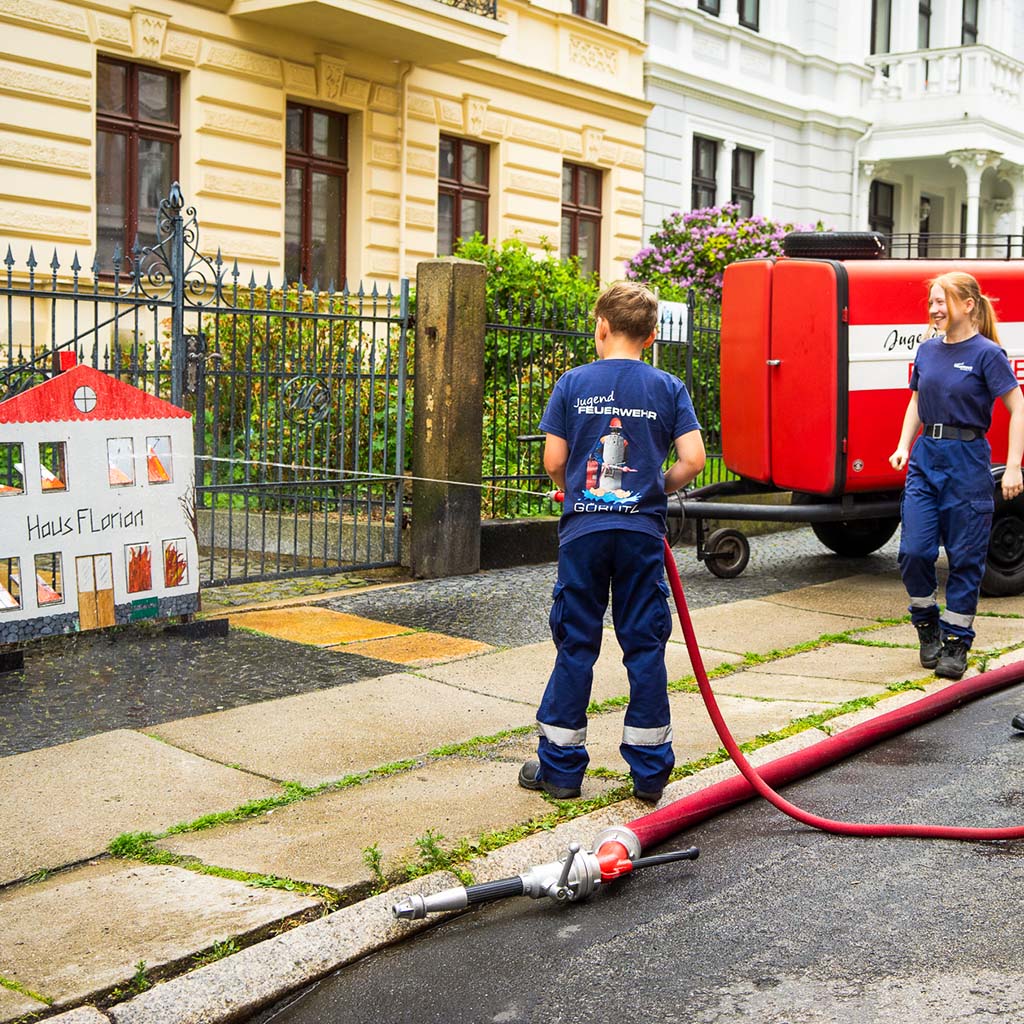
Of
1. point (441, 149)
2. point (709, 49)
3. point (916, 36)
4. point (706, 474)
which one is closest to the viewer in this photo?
point (706, 474)

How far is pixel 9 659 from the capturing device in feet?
22.6

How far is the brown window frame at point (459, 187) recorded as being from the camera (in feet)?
64.2

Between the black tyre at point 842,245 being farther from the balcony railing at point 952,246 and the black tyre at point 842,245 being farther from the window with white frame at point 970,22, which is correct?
the window with white frame at point 970,22

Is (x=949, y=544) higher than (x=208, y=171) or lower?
lower

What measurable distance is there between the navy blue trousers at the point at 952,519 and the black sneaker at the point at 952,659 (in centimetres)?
4

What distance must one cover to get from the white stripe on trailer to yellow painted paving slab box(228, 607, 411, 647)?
349cm

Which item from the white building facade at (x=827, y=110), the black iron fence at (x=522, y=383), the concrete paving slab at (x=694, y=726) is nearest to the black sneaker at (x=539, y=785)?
the concrete paving slab at (x=694, y=726)

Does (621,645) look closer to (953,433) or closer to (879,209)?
(953,433)

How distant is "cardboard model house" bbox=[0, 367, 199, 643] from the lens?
22.4 ft

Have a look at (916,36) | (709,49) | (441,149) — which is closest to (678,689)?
(441,149)

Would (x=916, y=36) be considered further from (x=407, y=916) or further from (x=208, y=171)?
(x=407, y=916)

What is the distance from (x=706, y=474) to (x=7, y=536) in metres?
6.85

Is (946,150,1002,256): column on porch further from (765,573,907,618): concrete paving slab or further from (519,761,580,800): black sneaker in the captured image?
(519,761,580,800): black sneaker

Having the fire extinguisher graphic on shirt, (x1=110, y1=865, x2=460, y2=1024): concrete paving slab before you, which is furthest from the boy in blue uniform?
(x1=110, y1=865, x2=460, y2=1024): concrete paving slab
